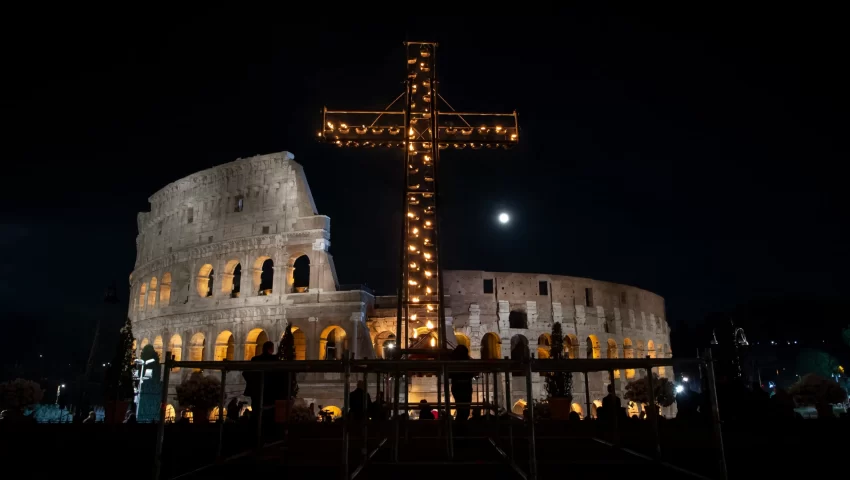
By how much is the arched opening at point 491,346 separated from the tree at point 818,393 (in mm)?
15255

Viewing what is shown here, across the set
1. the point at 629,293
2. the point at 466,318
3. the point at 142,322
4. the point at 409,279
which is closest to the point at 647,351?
the point at 629,293

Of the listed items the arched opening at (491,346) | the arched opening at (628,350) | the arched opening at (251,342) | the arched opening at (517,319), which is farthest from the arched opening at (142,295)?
the arched opening at (628,350)

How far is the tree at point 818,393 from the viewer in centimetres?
1460

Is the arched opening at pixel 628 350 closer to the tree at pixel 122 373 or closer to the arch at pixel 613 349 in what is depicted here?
the arch at pixel 613 349

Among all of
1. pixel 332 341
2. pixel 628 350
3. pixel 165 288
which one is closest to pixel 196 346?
pixel 165 288

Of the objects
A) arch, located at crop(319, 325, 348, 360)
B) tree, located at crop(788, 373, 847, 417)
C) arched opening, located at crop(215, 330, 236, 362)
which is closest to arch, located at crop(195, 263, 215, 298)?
arched opening, located at crop(215, 330, 236, 362)

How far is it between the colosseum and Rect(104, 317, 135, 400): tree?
3.25 metres

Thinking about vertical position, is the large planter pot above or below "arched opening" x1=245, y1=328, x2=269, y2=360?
below

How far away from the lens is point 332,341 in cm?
2955

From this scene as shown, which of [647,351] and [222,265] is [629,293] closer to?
[647,351]

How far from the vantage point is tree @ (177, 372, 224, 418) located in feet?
49.5

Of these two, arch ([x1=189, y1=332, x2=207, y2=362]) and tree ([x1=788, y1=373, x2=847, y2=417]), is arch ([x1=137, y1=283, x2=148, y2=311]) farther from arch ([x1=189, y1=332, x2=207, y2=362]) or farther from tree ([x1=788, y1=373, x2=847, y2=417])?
tree ([x1=788, y1=373, x2=847, y2=417])

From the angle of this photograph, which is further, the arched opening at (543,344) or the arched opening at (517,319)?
the arched opening at (543,344)

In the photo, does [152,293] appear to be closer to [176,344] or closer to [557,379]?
[176,344]
